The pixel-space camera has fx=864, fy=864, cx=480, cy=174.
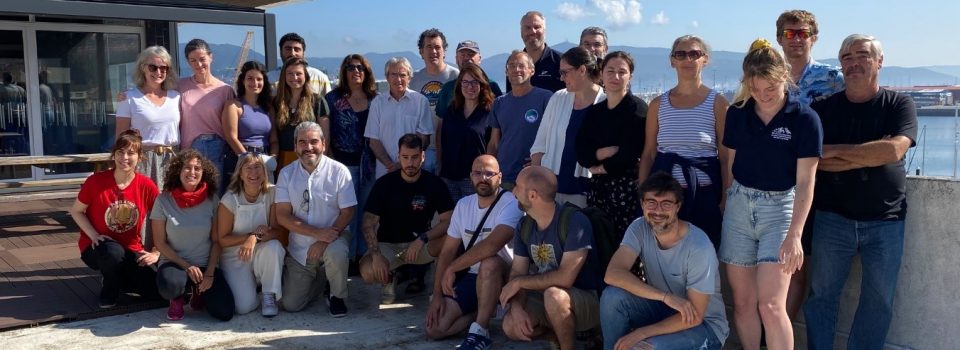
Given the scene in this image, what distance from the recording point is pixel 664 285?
12.3 ft

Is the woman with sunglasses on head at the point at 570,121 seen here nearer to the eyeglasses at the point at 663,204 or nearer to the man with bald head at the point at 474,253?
the man with bald head at the point at 474,253

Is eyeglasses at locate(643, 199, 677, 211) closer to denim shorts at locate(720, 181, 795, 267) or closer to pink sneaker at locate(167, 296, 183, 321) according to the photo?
denim shorts at locate(720, 181, 795, 267)

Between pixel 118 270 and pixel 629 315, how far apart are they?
3034 millimetres

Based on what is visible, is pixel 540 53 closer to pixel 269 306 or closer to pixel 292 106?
pixel 292 106

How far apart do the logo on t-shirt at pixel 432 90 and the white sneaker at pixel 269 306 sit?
5.95 feet

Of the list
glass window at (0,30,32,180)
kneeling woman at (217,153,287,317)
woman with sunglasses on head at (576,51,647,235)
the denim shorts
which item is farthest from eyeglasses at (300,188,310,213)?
glass window at (0,30,32,180)

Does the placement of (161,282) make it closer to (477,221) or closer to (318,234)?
(318,234)

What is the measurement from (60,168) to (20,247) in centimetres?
334

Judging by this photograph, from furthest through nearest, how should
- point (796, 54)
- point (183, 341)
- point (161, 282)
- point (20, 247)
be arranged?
point (20, 247), point (161, 282), point (183, 341), point (796, 54)

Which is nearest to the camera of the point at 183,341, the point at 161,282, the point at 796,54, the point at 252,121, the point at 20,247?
the point at 796,54

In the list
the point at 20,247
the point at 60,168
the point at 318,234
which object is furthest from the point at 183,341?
the point at 60,168

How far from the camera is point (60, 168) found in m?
9.91

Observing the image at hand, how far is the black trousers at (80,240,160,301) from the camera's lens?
498cm

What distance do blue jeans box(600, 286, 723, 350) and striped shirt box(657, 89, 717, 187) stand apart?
574mm
